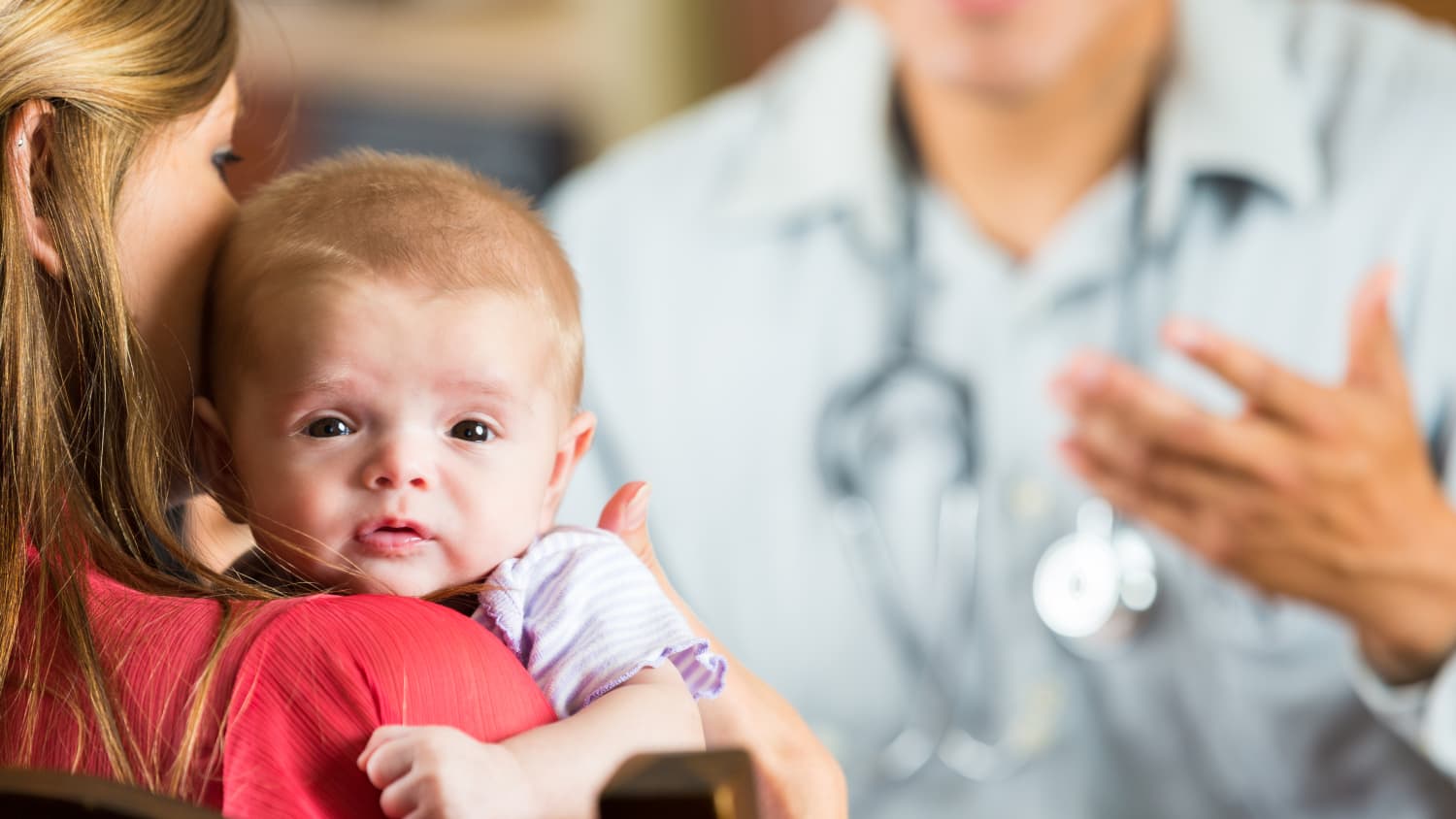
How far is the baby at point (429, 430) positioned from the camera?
0.52 m

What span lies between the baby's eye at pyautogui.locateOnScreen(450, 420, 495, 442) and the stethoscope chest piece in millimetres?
1216

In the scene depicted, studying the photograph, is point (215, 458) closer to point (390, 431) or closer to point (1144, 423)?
point (390, 431)

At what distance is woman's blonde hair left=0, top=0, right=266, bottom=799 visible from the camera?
0.52 meters

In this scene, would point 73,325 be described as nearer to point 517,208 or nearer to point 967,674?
point 517,208

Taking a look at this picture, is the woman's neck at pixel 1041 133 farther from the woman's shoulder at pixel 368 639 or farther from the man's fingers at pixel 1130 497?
the woman's shoulder at pixel 368 639

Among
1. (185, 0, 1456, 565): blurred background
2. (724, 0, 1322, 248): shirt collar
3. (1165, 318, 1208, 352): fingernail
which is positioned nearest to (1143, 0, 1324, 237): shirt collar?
(724, 0, 1322, 248): shirt collar

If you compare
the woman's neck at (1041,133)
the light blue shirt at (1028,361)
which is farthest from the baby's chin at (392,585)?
the woman's neck at (1041,133)

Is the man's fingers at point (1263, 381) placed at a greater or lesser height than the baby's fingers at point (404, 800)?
lesser

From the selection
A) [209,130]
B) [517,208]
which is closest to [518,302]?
[517,208]

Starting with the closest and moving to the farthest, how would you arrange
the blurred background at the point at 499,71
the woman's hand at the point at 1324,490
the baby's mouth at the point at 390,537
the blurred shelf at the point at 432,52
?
the baby's mouth at the point at 390,537 → the woman's hand at the point at 1324,490 → the blurred background at the point at 499,71 → the blurred shelf at the point at 432,52

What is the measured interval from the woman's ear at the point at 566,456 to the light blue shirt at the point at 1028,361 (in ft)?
3.60

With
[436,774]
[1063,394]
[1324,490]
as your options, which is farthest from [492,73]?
[436,774]

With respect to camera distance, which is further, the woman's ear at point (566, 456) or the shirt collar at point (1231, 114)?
the shirt collar at point (1231, 114)

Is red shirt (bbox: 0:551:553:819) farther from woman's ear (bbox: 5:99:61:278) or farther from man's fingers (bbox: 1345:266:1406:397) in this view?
man's fingers (bbox: 1345:266:1406:397)
